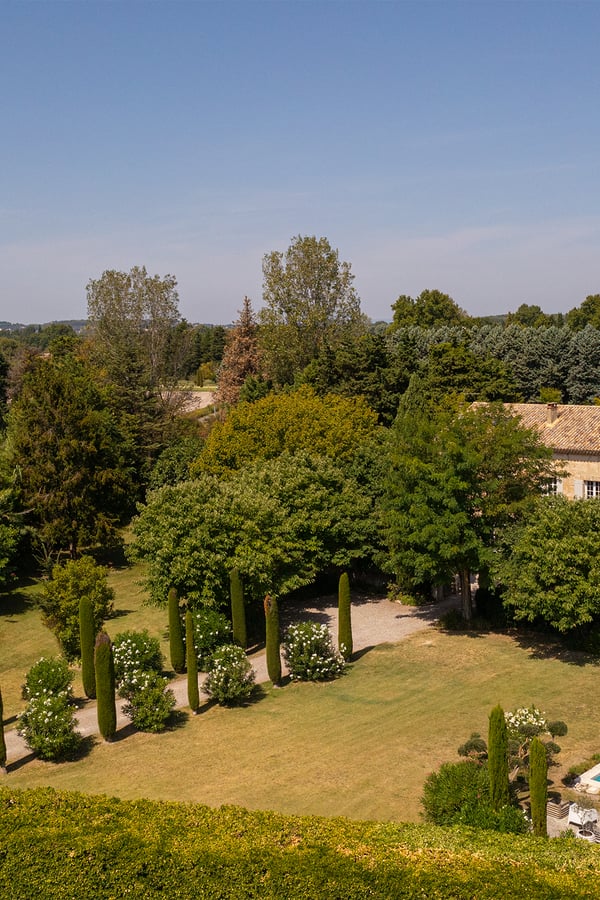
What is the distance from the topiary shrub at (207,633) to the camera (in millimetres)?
32219

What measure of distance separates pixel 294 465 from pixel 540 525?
1295 cm

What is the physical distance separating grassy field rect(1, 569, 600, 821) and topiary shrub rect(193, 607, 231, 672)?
10.2 ft

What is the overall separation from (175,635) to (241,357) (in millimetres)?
48367

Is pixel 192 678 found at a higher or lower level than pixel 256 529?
lower

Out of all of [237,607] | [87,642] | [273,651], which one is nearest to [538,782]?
[273,651]

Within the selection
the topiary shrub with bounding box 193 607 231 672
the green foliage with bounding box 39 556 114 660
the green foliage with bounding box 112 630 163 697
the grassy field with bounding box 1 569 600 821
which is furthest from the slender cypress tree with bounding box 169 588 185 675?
the grassy field with bounding box 1 569 600 821

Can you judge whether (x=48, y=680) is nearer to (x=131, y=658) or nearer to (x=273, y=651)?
(x=131, y=658)

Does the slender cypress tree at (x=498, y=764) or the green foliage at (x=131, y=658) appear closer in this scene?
the slender cypress tree at (x=498, y=764)

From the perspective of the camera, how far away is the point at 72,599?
34.3m

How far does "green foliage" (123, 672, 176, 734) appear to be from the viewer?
90.4 feet

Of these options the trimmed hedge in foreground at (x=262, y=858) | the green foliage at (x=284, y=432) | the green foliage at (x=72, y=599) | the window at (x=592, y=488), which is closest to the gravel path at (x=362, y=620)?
the green foliage at (x=72, y=599)

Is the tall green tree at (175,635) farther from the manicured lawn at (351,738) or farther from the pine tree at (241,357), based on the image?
the pine tree at (241,357)

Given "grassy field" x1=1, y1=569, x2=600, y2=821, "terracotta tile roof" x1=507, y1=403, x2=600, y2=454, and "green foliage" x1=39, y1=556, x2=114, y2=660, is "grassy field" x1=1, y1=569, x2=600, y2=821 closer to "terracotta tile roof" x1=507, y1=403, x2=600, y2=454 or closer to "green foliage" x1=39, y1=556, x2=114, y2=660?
"green foliage" x1=39, y1=556, x2=114, y2=660

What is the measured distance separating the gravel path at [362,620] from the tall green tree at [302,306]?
30.7 metres
